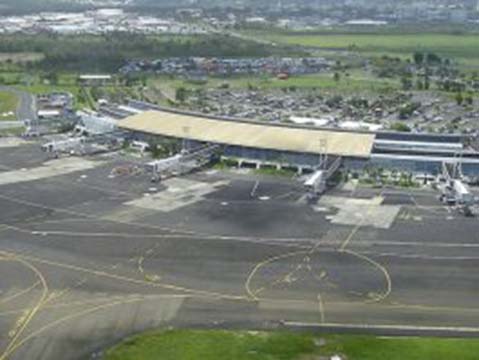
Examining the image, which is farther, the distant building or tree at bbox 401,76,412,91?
the distant building

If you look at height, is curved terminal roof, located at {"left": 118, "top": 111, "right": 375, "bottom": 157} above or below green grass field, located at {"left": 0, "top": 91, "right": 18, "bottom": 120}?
above

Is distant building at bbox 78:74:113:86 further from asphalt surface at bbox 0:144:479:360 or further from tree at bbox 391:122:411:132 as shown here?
asphalt surface at bbox 0:144:479:360

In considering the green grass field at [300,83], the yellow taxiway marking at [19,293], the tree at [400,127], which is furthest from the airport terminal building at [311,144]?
the green grass field at [300,83]

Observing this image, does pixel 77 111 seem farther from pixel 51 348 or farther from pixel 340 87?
pixel 51 348

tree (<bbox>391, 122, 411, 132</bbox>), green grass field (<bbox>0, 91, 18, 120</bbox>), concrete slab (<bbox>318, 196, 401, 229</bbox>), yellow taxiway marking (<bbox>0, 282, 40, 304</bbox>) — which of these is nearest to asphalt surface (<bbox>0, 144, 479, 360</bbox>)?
yellow taxiway marking (<bbox>0, 282, 40, 304</bbox>)

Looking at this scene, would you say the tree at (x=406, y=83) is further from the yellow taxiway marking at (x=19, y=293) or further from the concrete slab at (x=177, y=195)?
the yellow taxiway marking at (x=19, y=293)

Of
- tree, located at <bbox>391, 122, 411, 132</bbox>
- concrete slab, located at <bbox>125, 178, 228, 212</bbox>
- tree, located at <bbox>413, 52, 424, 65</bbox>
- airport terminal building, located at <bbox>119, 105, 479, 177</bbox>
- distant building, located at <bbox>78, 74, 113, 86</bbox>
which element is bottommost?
tree, located at <bbox>413, 52, 424, 65</bbox>

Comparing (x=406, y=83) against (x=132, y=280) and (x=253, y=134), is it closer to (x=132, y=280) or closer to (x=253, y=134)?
(x=253, y=134)
